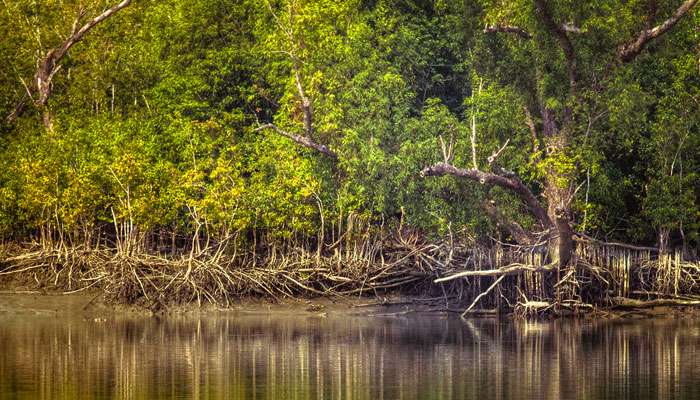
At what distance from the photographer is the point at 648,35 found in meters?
28.9

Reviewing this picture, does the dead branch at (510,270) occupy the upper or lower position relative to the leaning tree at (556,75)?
lower

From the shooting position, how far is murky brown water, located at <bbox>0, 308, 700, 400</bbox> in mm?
19094

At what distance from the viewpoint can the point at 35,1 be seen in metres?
37.3

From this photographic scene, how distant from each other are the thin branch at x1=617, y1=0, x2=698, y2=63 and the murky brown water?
17.8ft

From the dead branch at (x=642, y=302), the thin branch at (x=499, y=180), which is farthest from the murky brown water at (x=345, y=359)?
the thin branch at (x=499, y=180)

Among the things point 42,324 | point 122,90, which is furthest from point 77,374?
point 122,90

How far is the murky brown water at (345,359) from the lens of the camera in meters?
19.1

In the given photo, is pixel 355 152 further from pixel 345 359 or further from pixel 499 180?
pixel 345 359

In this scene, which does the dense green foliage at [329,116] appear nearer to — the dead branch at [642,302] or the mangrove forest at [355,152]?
the mangrove forest at [355,152]

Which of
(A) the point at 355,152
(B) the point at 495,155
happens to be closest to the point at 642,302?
(B) the point at 495,155

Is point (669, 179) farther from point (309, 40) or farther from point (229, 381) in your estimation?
point (229, 381)

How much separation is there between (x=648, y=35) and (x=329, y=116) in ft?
24.5

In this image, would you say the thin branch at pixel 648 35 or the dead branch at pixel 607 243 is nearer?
the thin branch at pixel 648 35

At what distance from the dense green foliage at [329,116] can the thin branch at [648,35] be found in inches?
9.0
